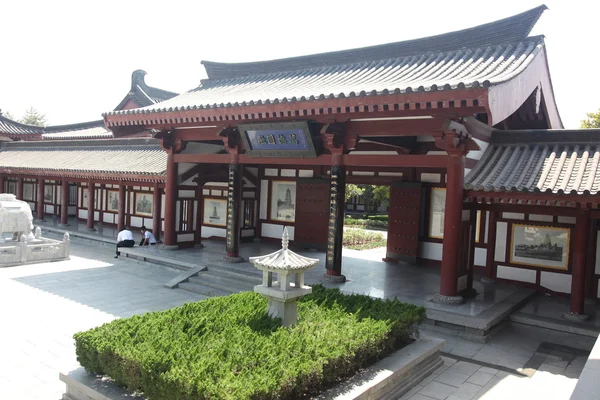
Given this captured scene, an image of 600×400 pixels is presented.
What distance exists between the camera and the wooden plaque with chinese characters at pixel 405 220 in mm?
13773

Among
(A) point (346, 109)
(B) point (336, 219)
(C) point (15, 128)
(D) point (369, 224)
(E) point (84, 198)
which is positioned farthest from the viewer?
(D) point (369, 224)

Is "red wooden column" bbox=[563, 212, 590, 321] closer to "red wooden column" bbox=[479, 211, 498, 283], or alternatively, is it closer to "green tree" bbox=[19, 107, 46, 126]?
"red wooden column" bbox=[479, 211, 498, 283]

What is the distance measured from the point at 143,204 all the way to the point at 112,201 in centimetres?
243

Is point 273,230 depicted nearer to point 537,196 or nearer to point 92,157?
point 92,157

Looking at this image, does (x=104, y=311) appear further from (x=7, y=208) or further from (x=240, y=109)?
(x=7, y=208)

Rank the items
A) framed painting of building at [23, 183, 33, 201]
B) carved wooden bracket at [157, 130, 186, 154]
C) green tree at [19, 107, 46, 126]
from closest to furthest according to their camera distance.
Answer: carved wooden bracket at [157, 130, 186, 154], framed painting of building at [23, 183, 33, 201], green tree at [19, 107, 46, 126]

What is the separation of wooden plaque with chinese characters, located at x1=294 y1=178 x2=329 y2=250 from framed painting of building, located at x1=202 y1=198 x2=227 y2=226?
10.2 feet

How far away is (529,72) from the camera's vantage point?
10.5 metres

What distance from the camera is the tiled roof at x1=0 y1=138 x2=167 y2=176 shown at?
59.9ft

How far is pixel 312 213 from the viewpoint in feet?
53.1

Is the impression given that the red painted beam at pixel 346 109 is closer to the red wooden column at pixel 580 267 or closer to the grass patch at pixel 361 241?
the red wooden column at pixel 580 267

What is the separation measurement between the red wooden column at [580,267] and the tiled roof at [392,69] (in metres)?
3.17

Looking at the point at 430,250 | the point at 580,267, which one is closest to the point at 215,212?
the point at 430,250

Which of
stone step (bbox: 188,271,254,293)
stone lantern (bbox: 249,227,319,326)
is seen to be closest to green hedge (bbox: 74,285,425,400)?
stone lantern (bbox: 249,227,319,326)
